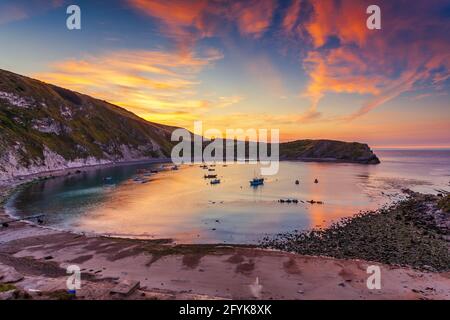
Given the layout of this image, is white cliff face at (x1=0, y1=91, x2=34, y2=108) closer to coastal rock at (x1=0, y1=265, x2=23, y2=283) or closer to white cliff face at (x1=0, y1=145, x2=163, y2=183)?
white cliff face at (x1=0, y1=145, x2=163, y2=183)

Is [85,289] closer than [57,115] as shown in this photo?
Yes

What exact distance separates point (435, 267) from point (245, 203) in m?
53.8

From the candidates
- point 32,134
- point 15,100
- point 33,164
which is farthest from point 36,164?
point 15,100

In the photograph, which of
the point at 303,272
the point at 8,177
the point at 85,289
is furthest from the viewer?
the point at 8,177

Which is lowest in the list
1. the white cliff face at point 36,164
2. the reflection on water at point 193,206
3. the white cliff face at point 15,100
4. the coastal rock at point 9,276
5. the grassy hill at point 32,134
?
the reflection on water at point 193,206

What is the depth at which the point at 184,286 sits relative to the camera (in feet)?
107

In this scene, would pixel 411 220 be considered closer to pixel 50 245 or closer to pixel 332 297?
pixel 332 297

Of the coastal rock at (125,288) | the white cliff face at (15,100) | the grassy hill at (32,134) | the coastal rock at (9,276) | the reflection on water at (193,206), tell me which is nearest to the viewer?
the coastal rock at (125,288)

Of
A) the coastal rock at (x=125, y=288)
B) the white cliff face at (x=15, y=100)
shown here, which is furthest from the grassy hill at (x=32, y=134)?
the coastal rock at (x=125, y=288)

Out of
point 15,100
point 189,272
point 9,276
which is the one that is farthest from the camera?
point 15,100

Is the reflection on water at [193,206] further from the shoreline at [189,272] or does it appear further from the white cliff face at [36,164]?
the white cliff face at [36,164]

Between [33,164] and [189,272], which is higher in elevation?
[33,164]

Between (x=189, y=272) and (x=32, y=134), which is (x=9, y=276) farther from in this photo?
(x=32, y=134)

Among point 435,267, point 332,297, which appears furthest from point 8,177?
point 435,267
